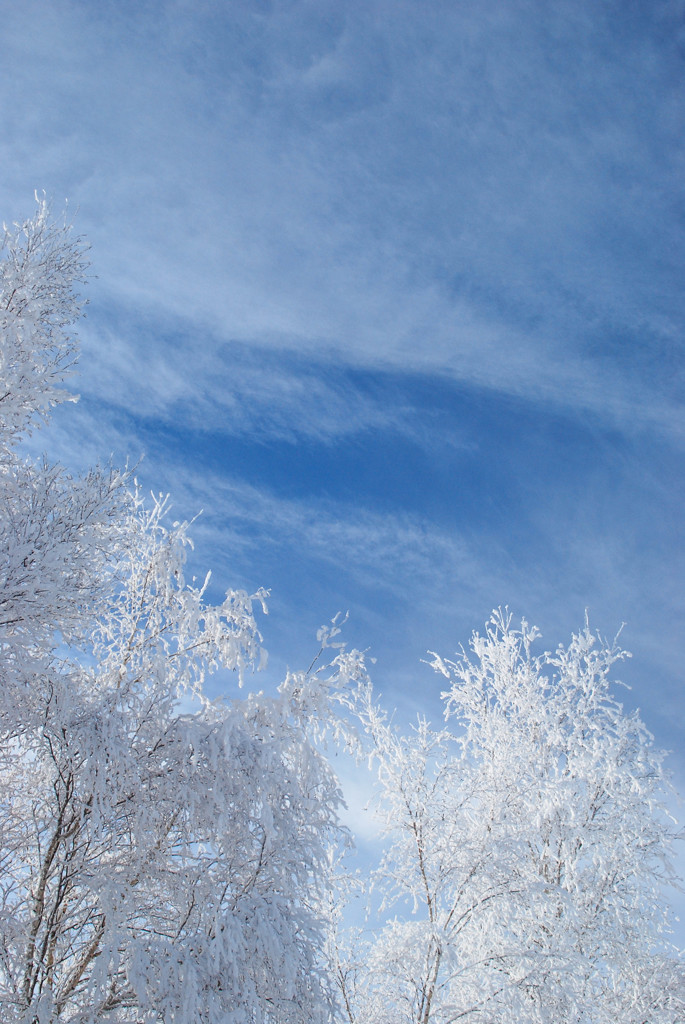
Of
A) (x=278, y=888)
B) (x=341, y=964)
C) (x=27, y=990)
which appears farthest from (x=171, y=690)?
(x=341, y=964)

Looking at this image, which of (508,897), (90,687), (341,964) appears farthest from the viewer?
(341,964)

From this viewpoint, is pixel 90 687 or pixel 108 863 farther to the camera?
pixel 90 687

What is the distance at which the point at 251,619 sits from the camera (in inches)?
311

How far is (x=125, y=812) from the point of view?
5.80 metres

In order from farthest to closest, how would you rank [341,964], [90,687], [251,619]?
[341,964], [251,619], [90,687]

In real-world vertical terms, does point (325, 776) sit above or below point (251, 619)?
below

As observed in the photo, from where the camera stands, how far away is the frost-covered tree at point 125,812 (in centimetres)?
518

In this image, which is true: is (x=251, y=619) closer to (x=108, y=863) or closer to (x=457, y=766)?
(x=108, y=863)

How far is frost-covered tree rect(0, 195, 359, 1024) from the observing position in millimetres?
5180

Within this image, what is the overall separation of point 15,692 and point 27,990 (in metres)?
2.25

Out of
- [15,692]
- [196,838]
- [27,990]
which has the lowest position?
[27,990]

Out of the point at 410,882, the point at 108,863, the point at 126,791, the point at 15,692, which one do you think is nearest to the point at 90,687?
the point at 15,692

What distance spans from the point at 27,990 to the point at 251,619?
148 inches

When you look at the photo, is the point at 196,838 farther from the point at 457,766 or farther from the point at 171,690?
the point at 457,766
